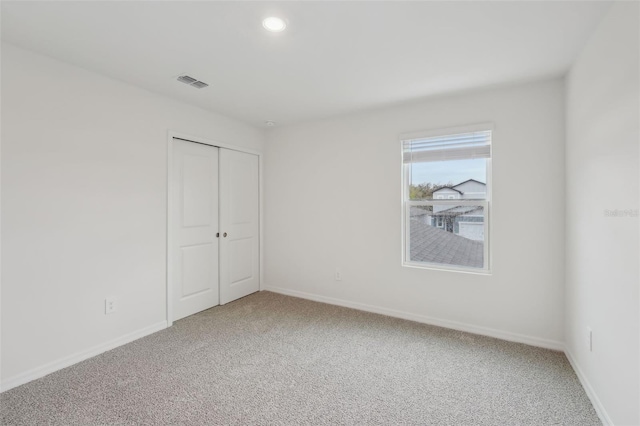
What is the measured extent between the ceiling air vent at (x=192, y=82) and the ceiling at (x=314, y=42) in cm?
8

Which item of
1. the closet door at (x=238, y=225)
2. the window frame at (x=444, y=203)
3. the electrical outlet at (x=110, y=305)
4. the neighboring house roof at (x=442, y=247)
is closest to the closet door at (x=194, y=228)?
the closet door at (x=238, y=225)

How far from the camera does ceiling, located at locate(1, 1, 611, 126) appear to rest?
1716 mm

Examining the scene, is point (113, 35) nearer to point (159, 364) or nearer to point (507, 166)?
point (159, 364)

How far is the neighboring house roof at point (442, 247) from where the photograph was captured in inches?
118

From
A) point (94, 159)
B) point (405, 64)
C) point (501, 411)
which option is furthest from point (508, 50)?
point (94, 159)

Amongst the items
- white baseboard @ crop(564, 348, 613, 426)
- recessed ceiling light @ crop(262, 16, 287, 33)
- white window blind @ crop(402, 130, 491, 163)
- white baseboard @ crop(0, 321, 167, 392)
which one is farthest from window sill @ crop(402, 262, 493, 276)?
white baseboard @ crop(0, 321, 167, 392)

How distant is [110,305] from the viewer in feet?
8.60

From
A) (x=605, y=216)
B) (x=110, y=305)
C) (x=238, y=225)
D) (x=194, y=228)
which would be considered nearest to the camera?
(x=605, y=216)

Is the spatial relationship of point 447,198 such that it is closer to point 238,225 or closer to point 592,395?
point 592,395

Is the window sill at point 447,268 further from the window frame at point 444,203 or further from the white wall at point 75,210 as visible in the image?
the white wall at point 75,210

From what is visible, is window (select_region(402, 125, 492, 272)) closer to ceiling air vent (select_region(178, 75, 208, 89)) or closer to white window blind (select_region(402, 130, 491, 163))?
white window blind (select_region(402, 130, 491, 163))

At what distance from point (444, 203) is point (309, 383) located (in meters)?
2.17

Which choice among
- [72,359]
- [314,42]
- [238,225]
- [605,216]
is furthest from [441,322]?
[72,359]

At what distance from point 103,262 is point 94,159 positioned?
0.89 metres
